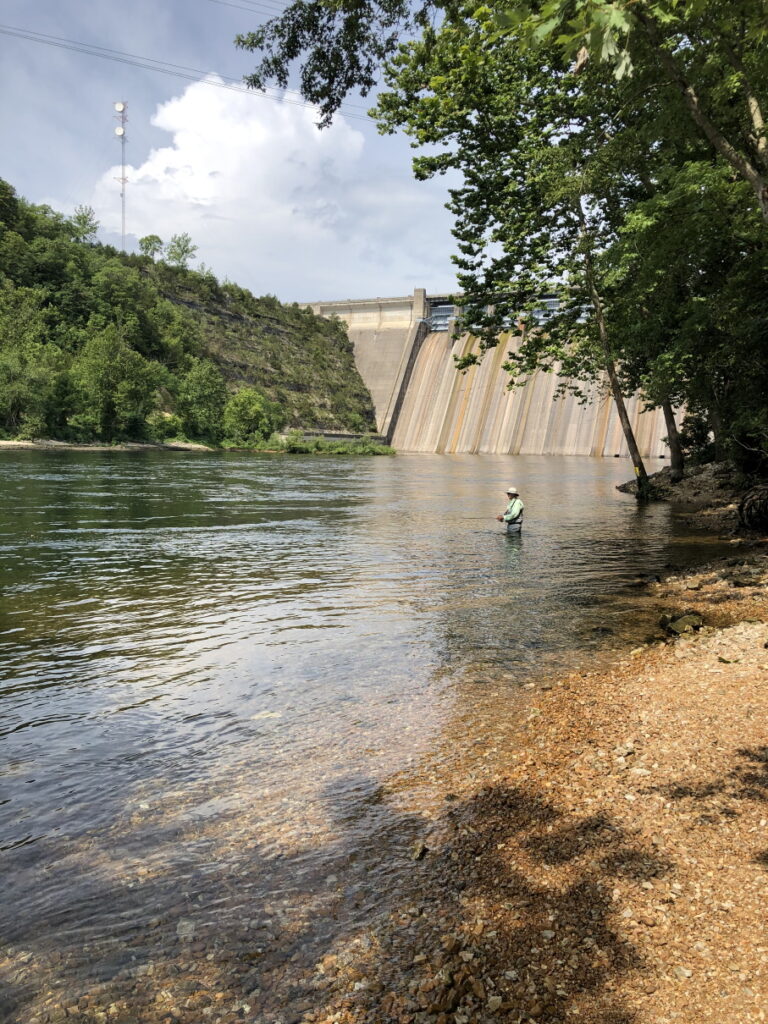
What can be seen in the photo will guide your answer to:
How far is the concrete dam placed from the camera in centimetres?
8588

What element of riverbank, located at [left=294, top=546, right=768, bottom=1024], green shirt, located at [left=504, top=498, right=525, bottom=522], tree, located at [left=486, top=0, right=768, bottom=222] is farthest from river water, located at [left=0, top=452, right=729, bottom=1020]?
tree, located at [left=486, top=0, right=768, bottom=222]

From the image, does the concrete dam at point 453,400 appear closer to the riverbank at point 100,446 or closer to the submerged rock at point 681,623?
the riverbank at point 100,446

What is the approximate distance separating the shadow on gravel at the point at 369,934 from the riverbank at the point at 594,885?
0.04 ft

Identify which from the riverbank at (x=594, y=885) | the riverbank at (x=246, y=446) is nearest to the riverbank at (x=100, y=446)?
the riverbank at (x=246, y=446)

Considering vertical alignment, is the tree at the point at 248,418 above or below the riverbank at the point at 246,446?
above

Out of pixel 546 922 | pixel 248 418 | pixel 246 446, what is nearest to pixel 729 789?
pixel 546 922

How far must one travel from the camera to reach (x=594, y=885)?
4227 millimetres

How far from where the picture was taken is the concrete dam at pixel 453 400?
85.9 meters

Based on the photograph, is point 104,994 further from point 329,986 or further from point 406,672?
point 406,672

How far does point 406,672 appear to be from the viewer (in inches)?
355

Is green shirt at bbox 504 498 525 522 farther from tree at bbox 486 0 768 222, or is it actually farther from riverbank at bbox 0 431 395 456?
riverbank at bbox 0 431 395 456

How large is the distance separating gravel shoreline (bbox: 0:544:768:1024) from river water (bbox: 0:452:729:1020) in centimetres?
25

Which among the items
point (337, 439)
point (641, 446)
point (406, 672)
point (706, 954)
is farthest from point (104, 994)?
point (337, 439)

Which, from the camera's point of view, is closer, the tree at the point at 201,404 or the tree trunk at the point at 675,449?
the tree trunk at the point at 675,449
